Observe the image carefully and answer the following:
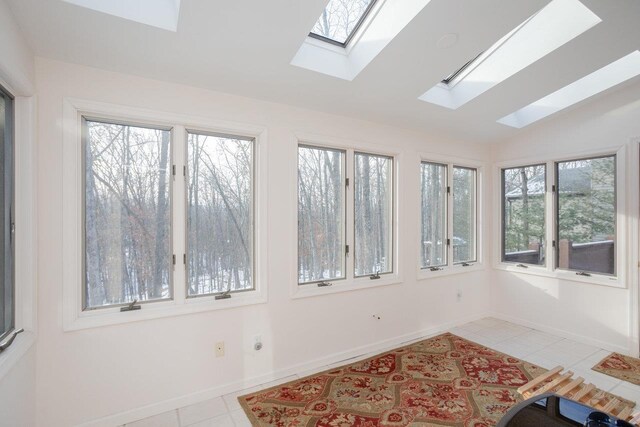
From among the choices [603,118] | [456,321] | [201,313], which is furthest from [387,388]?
[603,118]

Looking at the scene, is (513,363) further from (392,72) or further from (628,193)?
(392,72)

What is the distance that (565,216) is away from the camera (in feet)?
11.9

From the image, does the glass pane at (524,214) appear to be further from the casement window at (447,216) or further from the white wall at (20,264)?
the white wall at (20,264)

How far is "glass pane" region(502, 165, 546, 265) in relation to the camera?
3844 millimetres

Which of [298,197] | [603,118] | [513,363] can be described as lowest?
[513,363]

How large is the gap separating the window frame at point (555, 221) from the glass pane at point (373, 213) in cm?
186

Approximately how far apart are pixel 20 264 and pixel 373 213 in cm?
279

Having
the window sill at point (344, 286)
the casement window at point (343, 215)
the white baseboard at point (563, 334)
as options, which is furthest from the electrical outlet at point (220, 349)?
the white baseboard at point (563, 334)

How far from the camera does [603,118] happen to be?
10.7ft

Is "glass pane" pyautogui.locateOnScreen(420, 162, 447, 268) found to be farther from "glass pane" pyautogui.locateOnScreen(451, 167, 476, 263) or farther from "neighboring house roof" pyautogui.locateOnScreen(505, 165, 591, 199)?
"neighboring house roof" pyautogui.locateOnScreen(505, 165, 591, 199)

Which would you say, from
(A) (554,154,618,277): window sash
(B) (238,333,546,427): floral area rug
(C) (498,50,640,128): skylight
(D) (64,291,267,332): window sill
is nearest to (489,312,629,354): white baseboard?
(A) (554,154,618,277): window sash

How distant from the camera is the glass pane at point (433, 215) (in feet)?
12.2

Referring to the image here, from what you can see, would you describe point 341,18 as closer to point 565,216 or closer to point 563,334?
point 565,216

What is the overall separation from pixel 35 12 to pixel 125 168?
0.93m
